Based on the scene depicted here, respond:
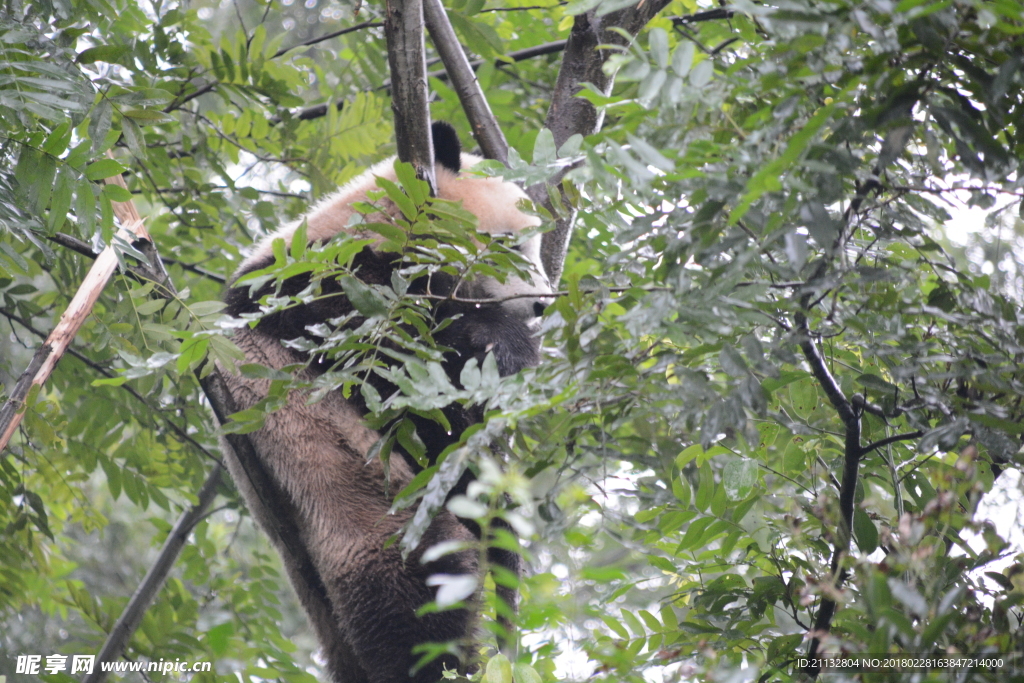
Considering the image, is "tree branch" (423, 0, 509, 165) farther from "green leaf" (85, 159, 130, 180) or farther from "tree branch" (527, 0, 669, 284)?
"green leaf" (85, 159, 130, 180)

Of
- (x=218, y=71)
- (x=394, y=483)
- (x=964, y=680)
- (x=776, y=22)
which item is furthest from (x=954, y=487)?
(x=218, y=71)

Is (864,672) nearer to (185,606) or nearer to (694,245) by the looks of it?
(694,245)

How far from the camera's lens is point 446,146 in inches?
138

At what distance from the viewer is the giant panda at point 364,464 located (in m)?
2.38

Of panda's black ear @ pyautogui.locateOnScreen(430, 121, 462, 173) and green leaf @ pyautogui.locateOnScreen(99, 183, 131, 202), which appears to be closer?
green leaf @ pyautogui.locateOnScreen(99, 183, 131, 202)

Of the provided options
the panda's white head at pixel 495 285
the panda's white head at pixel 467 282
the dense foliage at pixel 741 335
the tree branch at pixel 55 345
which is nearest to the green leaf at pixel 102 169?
the dense foliage at pixel 741 335

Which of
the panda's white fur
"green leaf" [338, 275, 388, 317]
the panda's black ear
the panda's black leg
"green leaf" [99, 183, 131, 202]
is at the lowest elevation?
the panda's black leg

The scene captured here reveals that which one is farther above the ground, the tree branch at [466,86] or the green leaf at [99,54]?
the tree branch at [466,86]

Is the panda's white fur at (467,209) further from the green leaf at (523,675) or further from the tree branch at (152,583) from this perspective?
the green leaf at (523,675)

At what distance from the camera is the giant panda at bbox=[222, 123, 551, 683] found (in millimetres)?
2375

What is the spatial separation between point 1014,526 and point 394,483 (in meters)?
1.97

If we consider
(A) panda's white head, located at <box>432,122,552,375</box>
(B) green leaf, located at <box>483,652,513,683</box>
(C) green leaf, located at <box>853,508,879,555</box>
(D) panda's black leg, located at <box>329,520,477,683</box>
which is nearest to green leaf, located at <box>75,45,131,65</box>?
(A) panda's white head, located at <box>432,122,552,375</box>

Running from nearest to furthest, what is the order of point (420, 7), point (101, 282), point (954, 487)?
point (954, 487) → point (101, 282) → point (420, 7)

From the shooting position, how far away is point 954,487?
1.55m
